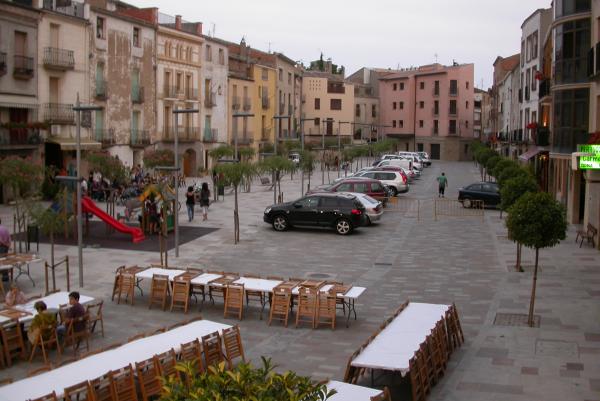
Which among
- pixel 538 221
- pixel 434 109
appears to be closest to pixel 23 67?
pixel 538 221

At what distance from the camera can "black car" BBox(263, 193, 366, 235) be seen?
27.7m

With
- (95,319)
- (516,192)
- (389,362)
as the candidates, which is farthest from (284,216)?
(389,362)

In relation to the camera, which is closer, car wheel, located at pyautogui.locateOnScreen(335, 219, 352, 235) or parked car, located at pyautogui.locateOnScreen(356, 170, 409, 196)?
car wheel, located at pyautogui.locateOnScreen(335, 219, 352, 235)

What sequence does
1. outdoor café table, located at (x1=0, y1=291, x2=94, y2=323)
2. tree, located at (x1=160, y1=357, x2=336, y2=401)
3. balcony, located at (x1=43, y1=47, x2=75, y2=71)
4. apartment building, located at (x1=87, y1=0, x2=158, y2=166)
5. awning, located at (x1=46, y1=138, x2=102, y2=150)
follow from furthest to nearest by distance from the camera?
apartment building, located at (x1=87, y1=0, x2=158, y2=166) → awning, located at (x1=46, y1=138, x2=102, y2=150) → balcony, located at (x1=43, y1=47, x2=75, y2=71) → outdoor café table, located at (x1=0, y1=291, x2=94, y2=323) → tree, located at (x1=160, y1=357, x2=336, y2=401)

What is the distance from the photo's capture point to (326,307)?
48.9 ft

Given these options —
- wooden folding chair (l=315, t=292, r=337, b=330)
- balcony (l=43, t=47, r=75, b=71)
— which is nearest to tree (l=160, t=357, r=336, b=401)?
wooden folding chair (l=315, t=292, r=337, b=330)

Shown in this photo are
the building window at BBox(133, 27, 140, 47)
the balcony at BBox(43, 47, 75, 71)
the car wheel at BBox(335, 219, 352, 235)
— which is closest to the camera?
the car wheel at BBox(335, 219, 352, 235)

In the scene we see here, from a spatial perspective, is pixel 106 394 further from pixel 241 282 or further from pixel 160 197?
pixel 160 197

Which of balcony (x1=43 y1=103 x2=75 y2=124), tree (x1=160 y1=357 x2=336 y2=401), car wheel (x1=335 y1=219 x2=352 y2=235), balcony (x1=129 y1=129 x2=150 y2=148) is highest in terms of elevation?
balcony (x1=43 y1=103 x2=75 y2=124)

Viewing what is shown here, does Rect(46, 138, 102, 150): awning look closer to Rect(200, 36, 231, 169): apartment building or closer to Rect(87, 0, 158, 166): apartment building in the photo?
Rect(87, 0, 158, 166): apartment building

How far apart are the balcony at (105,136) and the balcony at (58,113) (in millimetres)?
4222

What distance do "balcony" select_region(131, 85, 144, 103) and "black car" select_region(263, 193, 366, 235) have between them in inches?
941

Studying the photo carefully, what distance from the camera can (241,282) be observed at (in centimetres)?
1595

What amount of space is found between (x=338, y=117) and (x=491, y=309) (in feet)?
270
